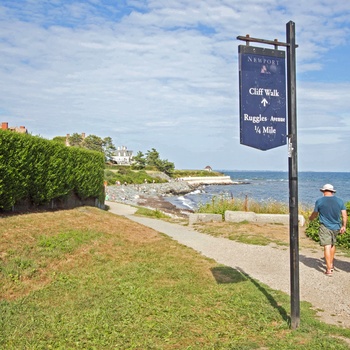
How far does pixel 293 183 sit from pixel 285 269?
13.9 ft

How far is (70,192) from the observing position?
17391mm

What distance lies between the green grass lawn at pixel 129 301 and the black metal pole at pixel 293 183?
13.2 inches

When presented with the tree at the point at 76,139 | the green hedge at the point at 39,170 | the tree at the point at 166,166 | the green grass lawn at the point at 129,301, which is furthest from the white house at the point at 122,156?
the green grass lawn at the point at 129,301

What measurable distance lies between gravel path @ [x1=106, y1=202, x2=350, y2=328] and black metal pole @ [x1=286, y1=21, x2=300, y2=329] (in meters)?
0.70

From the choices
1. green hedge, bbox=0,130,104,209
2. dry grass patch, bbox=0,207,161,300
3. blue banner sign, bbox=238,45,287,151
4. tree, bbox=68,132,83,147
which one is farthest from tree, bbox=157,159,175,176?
blue banner sign, bbox=238,45,287,151

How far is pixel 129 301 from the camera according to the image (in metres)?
6.45

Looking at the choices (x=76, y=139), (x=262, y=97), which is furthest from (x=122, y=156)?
(x=262, y=97)

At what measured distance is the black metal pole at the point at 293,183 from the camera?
540 cm

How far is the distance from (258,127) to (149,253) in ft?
17.8

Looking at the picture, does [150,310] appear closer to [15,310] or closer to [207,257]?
[15,310]

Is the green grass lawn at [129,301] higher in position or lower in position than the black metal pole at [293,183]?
lower

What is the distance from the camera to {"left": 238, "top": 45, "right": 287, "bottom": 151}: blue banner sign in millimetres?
5316

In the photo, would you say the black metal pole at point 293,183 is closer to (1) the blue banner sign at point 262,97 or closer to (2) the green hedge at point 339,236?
(1) the blue banner sign at point 262,97

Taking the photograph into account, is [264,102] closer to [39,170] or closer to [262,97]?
[262,97]
